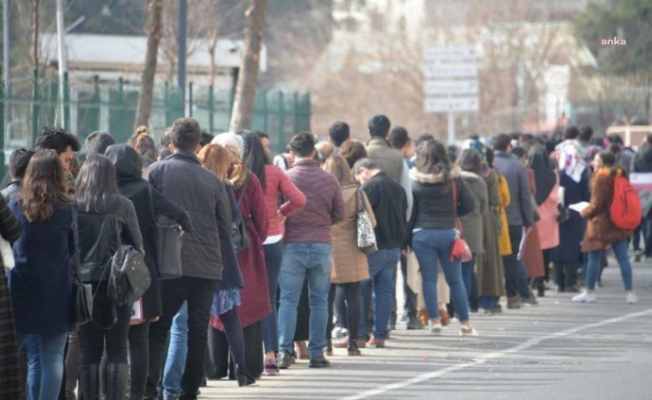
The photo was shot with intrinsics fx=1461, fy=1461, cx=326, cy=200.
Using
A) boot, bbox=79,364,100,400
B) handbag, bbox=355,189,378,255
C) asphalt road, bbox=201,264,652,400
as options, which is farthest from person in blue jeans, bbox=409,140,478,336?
boot, bbox=79,364,100,400

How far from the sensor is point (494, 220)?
16.4 m

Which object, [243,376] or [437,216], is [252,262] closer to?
[243,376]

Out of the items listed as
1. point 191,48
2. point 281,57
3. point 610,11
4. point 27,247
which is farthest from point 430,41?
point 27,247

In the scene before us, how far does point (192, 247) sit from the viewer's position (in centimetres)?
977

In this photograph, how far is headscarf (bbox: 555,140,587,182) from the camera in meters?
19.1

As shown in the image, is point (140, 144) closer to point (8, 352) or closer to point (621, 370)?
point (8, 352)

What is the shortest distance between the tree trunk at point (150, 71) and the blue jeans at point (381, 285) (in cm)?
735

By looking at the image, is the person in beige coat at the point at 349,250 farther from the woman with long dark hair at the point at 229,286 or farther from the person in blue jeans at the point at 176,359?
the person in blue jeans at the point at 176,359

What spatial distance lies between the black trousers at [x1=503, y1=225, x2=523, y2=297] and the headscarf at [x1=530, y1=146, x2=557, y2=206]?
121 centimetres

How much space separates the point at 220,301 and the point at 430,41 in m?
40.5

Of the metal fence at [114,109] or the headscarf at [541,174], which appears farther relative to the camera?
the headscarf at [541,174]

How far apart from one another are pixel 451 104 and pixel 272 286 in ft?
61.7

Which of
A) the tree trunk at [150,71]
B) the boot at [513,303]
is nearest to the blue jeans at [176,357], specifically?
the boot at [513,303]

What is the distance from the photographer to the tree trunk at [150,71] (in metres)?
20.3
